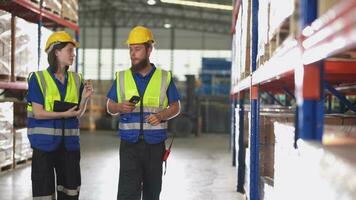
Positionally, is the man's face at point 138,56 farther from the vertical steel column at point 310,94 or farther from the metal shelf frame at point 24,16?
the metal shelf frame at point 24,16

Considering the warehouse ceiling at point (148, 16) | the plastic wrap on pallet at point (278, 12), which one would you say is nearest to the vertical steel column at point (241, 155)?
the plastic wrap on pallet at point (278, 12)

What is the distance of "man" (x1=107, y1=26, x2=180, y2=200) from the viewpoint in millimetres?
3709

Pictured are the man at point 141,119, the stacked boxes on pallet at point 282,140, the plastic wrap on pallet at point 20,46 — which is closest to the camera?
the stacked boxes on pallet at point 282,140

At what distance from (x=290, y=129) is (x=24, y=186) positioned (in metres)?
5.02

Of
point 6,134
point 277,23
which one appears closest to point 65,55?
point 277,23

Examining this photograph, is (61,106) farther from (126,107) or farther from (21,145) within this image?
(21,145)

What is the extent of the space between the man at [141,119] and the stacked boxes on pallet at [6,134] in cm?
474

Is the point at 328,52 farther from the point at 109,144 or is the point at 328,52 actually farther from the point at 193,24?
the point at 193,24

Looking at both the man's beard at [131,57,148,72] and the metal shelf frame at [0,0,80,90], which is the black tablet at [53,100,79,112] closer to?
the man's beard at [131,57,148,72]

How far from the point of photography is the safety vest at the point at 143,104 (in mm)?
3717

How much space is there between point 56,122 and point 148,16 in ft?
82.7

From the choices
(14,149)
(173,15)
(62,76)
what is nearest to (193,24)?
(173,15)

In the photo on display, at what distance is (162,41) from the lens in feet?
96.7

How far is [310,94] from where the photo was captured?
1.82 metres
